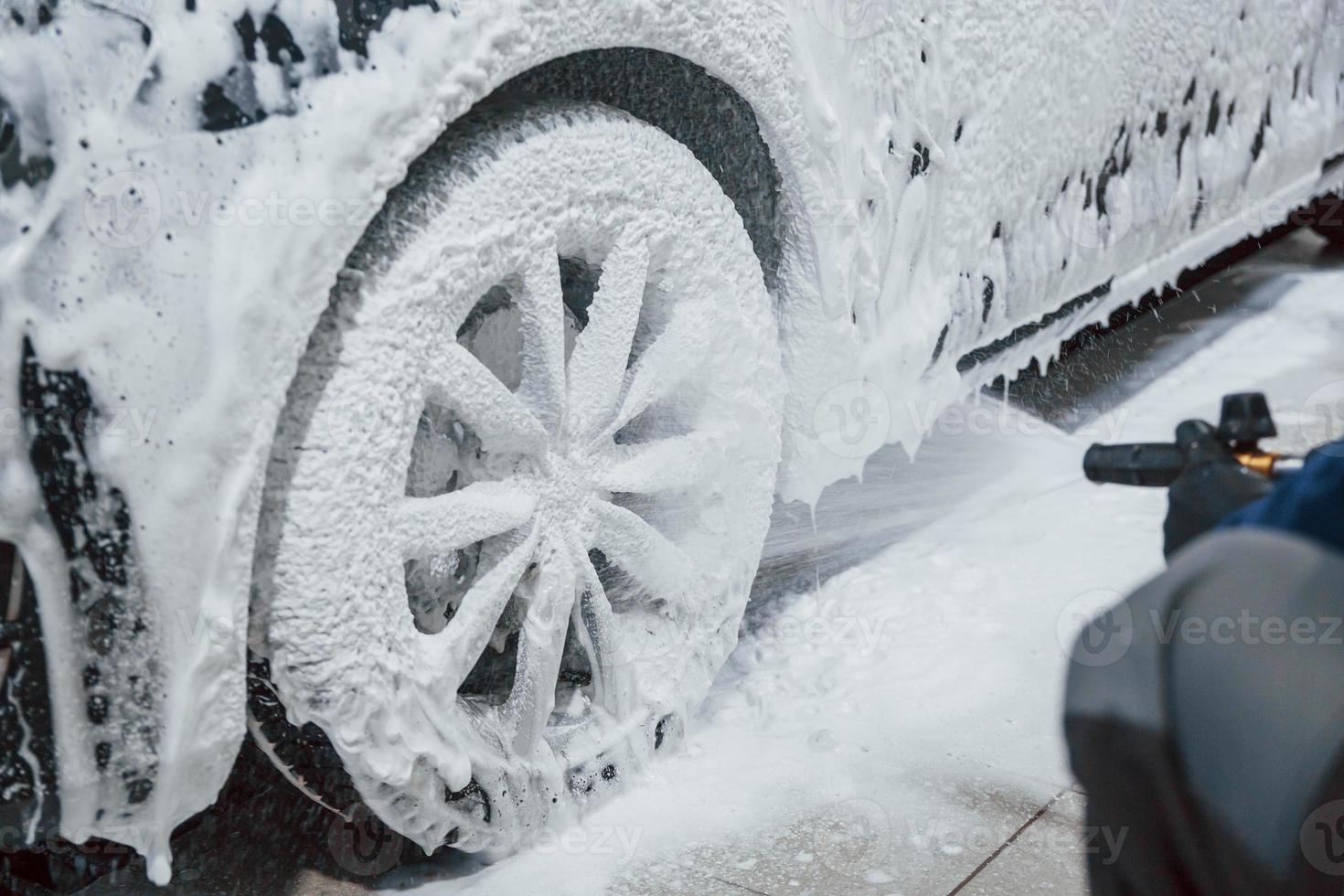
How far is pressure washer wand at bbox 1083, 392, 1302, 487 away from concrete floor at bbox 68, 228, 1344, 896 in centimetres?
64

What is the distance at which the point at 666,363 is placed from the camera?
1.74 m

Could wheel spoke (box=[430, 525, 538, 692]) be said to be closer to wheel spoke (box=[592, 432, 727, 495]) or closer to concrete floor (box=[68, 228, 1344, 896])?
wheel spoke (box=[592, 432, 727, 495])

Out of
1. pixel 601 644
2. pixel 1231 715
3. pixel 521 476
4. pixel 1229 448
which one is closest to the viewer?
pixel 1231 715

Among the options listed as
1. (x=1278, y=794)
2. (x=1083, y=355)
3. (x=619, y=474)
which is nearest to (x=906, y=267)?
(x=619, y=474)

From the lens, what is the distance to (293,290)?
1183 millimetres

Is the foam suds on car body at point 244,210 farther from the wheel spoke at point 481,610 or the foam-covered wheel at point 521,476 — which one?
the wheel spoke at point 481,610

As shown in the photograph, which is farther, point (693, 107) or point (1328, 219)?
point (1328, 219)

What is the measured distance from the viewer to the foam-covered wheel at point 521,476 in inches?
51.3

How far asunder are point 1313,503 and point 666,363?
3.91ft

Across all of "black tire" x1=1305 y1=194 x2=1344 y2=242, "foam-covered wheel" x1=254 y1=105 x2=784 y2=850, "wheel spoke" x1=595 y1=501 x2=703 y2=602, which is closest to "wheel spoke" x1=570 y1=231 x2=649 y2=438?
"foam-covered wheel" x1=254 y1=105 x2=784 y2=850

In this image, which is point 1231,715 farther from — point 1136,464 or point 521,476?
point 521,476

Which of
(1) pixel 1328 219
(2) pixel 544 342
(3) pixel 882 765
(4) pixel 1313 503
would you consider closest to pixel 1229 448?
(4) pixel 1313 503

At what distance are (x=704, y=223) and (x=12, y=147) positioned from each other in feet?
2.77

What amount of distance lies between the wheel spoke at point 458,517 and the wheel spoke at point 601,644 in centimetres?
14
